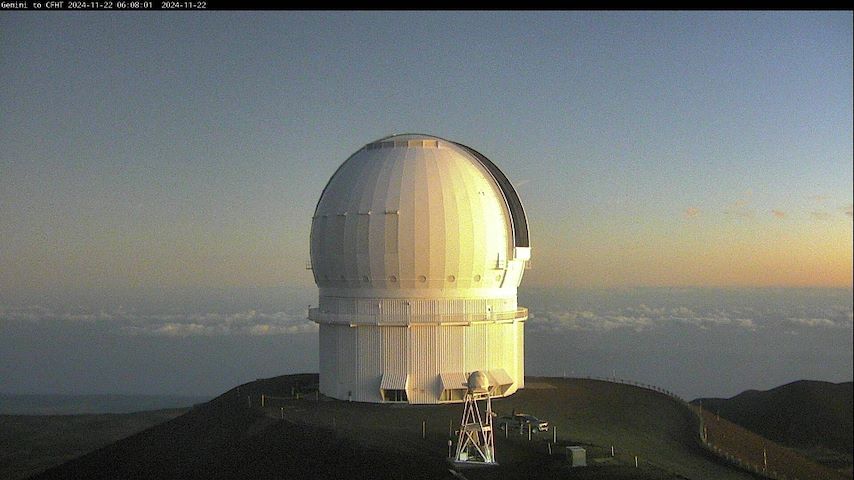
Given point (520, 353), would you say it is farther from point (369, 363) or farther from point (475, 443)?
point (475, 443)

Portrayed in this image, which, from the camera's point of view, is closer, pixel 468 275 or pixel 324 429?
pixel 324 429

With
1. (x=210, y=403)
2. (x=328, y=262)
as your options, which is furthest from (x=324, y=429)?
(x=210, y=403)

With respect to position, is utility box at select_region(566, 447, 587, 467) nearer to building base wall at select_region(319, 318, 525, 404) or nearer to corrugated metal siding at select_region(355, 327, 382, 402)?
building base wall at select_region(319, 318, 525, 404)

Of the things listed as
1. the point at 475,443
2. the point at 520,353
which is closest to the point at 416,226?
the point at 520,353

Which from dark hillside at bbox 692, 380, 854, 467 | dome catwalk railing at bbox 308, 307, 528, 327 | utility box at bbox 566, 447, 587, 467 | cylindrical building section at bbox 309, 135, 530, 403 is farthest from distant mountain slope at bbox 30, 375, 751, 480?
dark hillside at bbox 692, 380, 854, 467

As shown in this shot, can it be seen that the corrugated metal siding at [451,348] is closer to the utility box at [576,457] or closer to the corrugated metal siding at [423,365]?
the corrugated metal siding at [423,365]

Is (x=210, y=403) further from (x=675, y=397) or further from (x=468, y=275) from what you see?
(x=675, y=397)
